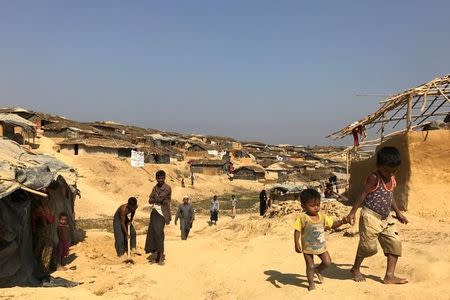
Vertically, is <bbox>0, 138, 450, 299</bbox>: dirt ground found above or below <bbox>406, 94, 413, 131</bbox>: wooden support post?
below

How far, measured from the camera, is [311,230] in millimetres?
5352

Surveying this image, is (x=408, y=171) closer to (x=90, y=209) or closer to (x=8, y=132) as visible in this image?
(x=90, y=209)

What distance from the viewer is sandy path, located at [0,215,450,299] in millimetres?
5270

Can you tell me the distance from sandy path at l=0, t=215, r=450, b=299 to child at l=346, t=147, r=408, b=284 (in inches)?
14.5

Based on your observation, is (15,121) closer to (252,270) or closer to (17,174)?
(17,174)

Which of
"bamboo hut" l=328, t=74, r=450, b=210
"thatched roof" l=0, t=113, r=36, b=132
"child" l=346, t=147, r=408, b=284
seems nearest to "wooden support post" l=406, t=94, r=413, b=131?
"bamboo hut" l=328, t=74, r=450, b=210

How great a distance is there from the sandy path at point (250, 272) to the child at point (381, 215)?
37 cm

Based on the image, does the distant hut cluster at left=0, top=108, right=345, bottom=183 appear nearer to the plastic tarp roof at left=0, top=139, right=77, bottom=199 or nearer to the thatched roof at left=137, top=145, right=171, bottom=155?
the thatched roof at left=137, top=145, right=171, bottom=155

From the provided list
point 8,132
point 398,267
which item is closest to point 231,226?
point 398,267

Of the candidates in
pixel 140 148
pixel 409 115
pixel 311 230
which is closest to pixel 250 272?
pixel 311 230

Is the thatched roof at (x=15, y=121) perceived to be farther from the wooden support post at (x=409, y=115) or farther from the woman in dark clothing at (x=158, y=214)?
the wooden support post at (x=409, y=115)

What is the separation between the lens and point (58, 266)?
861 centimetres

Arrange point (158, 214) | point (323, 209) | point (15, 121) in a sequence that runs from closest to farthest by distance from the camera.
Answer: point (158, 214)
point (323, 209)
point (15, 121)

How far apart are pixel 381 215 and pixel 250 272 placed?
238cm
